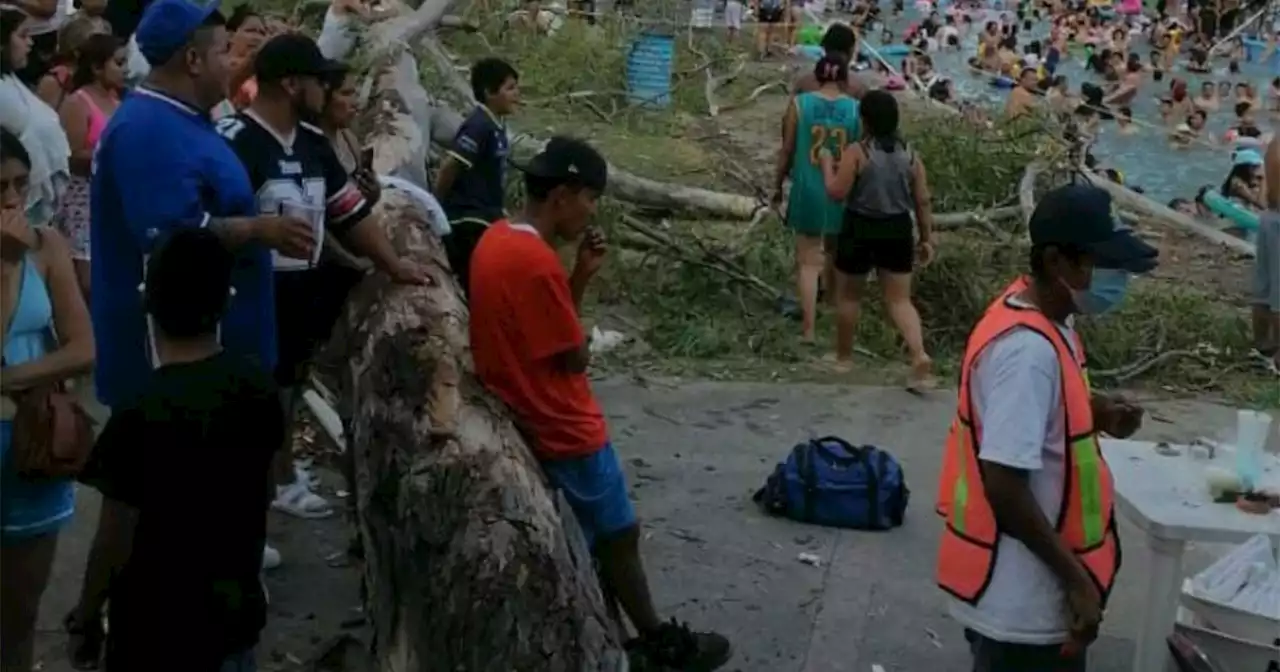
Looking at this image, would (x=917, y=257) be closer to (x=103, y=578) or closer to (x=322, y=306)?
(x=322, y=306)

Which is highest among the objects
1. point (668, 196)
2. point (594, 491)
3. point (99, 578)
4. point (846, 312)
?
point (594, 491)

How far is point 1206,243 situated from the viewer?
14219mm

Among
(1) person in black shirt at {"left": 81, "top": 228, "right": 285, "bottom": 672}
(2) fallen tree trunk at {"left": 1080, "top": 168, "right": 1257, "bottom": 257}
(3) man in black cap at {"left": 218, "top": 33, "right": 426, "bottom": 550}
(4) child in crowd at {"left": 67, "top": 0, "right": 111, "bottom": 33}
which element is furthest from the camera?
(2) fallen tree trunk at {"left": 1080, "top": 168, "right": 1257, "bottom": 257}

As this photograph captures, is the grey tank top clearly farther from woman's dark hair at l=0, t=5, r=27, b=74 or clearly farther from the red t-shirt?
woman's dark hair at l=0, t=5, r=27, b=74

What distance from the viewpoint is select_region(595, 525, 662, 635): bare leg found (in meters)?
5.02

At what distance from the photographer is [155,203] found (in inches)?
177

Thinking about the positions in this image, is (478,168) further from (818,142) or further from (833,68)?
(833,68)

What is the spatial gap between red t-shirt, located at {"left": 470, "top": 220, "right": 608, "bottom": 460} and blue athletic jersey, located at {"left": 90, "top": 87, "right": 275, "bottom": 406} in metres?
0.64

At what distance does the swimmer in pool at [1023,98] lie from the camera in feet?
45.7

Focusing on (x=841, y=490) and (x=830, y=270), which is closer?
(x=841, y=490)

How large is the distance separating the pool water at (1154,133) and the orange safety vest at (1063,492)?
48.1ft

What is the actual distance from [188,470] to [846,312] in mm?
5869

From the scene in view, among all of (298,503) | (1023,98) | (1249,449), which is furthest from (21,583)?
(1023,98)

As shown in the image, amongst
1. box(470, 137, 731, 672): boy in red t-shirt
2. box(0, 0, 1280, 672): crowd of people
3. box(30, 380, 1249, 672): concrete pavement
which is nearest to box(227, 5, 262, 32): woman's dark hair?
box(0, 0, 1280, 672): crowd of people
